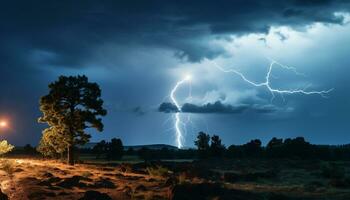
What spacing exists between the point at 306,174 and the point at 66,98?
33.4 metres

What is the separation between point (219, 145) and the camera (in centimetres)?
12319

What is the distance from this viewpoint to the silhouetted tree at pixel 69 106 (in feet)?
216

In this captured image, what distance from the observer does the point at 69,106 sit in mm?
66812

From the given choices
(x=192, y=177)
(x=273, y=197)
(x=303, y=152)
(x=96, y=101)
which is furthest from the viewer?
(x=303, y=152)

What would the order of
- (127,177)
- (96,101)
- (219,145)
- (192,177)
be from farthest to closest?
(219,145)
(96,101)
(192,177)
(127,177)

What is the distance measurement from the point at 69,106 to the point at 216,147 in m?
60.6

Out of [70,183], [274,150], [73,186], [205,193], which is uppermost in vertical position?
[274,150]

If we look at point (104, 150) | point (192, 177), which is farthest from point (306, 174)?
point (104, 150)

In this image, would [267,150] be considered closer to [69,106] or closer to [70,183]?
[69,106]

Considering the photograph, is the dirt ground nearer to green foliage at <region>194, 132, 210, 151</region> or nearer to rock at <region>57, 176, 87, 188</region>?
rock at <region>57, 176, 87, 188</region>

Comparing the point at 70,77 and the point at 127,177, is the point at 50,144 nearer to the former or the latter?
the point at 70,77

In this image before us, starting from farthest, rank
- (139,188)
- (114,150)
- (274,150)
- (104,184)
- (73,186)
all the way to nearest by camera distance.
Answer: (114,150) → (274,150) → (104,184) → (73,186) → (139,188)

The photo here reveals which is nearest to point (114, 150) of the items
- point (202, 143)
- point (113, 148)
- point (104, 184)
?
point (113, 148)

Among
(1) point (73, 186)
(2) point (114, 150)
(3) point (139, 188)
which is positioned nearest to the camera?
(3) point (139, 188)
